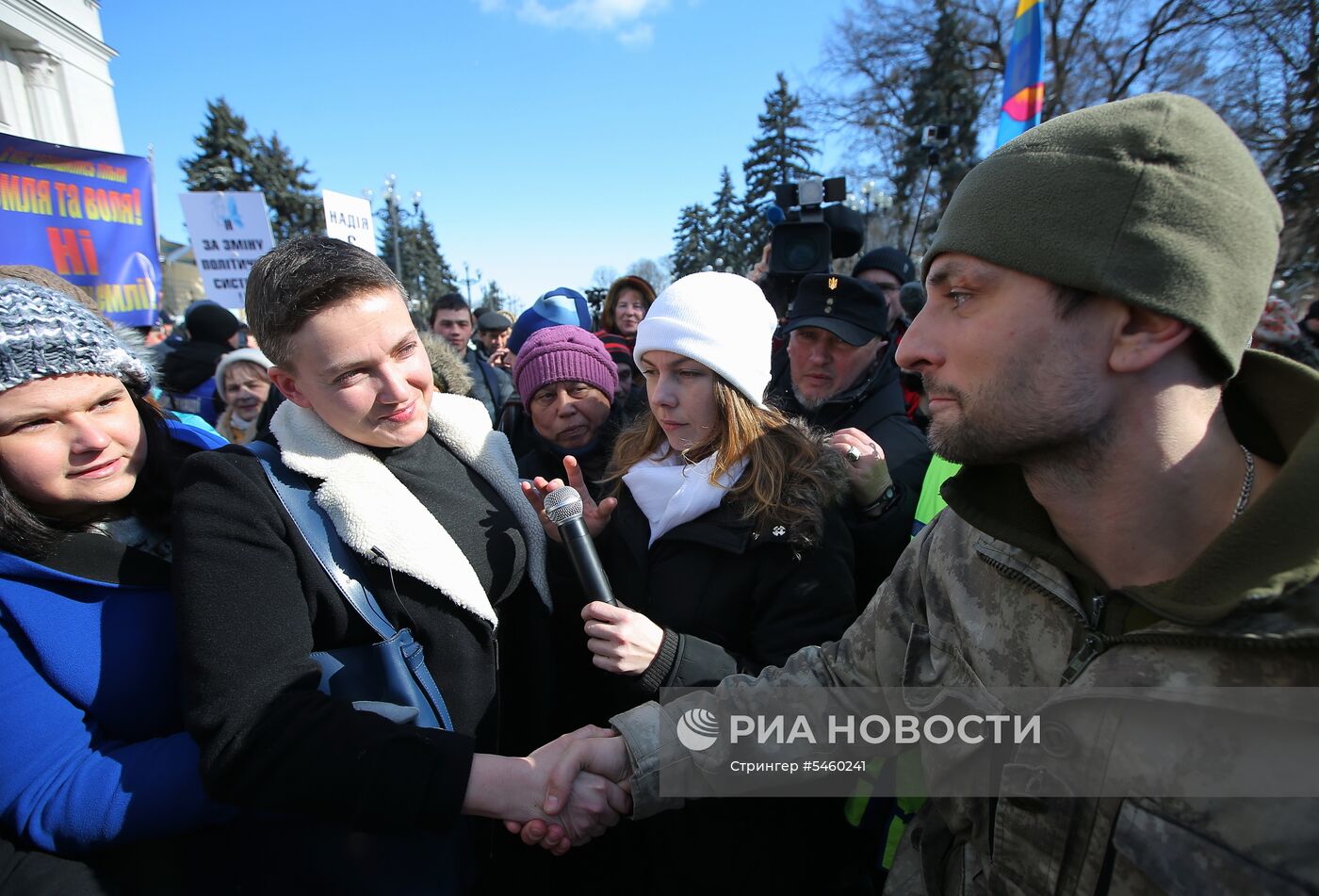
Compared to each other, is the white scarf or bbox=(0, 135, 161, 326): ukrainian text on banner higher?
bbox=(0, 135, 161, 326): ukrainian text on banner

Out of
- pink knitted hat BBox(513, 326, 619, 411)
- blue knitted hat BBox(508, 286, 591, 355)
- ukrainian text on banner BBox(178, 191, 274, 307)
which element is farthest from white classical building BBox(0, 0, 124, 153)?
pink knitted hat BBox(513, 326, 619, 411)

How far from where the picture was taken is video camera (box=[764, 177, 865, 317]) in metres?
4.56

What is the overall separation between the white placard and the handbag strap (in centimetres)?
545

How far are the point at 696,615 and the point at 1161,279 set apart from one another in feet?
4.62

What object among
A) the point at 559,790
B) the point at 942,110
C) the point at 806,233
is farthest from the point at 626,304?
the point at 942,110

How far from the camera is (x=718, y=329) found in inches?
90.0

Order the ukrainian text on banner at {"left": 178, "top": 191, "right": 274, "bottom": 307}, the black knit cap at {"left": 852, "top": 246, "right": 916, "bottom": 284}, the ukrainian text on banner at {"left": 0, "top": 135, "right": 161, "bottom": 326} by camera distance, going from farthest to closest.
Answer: the ukrainian text on banner at {"left": 178, "top": 191, "right": 274, "bottom": 307}
the black knit cap at {"left": 852, "top": 246, "right": 916, "bottom": 284}
the ukrainian text on banner at {"left": 0, "top": 135, "right": 161, "bottom": 326}

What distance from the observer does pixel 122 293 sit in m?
4.79

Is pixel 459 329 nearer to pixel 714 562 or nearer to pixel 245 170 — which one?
pixel 714 562

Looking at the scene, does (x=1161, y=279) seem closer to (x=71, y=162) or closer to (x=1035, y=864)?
(x=1035, y=864)

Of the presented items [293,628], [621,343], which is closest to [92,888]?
[293,628]

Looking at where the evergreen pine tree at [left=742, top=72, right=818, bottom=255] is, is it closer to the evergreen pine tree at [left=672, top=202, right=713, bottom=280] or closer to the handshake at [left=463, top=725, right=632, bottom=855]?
the evergreen pine tree at [left=672, top=202, right=713, bottom=280]

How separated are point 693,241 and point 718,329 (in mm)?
44630

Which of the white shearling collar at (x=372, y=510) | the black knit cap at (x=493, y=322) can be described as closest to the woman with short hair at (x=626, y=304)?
the black knit cap at (x=493, y=322)
